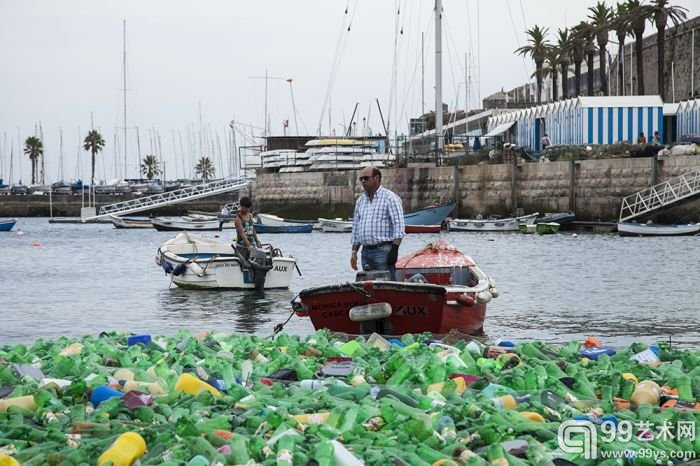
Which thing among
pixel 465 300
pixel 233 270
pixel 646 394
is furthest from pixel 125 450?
pixel 233 270

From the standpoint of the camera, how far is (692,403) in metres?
7.81

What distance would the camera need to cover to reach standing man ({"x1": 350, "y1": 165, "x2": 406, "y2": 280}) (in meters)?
12.5

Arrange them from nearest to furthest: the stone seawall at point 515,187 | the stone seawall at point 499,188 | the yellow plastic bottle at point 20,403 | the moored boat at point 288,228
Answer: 1. the yellow plastic bottle at point 20,403
2. the stone seawall at point 515,187
3. the stone seawall at point 499,188
4. the moored boat at point 288,228

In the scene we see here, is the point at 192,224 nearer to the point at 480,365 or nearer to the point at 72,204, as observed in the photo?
the point at 72,204

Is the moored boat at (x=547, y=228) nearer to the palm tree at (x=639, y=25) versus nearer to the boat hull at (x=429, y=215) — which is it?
the boat hull at (x=429, y=215)

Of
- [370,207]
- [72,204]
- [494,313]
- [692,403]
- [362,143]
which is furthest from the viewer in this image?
[72,204]

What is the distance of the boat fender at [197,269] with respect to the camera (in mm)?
22672

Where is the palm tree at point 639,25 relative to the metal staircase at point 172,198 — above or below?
above

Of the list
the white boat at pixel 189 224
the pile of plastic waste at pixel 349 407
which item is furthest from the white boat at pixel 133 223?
the pile of plastic waste at pixel 349 407

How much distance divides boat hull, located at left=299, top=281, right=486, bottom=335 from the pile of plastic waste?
6.16 feet

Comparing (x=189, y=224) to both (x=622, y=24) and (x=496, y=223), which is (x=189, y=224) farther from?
(x=622, y=24)

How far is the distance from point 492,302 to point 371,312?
935 centimetres

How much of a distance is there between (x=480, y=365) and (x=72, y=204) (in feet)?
296

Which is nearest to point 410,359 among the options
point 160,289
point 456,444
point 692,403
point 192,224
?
point 692,403
